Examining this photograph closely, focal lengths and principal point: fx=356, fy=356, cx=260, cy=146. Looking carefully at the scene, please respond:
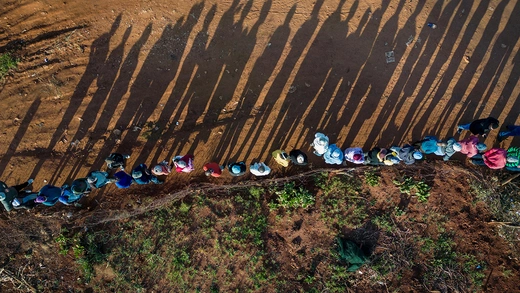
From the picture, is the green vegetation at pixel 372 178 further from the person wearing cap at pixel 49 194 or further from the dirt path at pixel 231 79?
the person wearing cap at pixel 49 194

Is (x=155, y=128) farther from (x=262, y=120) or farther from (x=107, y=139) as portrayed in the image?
(x=262, y=120)

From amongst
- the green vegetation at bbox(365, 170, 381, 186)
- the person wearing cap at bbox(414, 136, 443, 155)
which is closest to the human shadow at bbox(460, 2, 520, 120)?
the person wearing cap at bbox(414, 136, 443, 155)

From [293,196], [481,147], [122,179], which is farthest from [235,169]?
[481,147]

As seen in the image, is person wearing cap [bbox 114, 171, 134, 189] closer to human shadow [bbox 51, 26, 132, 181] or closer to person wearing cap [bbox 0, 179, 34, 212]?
human shadow [bbox 51, 26, 132, 181]

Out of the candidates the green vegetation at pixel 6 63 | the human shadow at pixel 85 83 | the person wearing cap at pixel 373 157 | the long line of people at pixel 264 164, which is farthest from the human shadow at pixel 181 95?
the person wearing cap at pixel 373 157

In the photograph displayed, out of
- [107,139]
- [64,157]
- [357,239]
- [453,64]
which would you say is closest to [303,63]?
[453,64]
